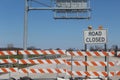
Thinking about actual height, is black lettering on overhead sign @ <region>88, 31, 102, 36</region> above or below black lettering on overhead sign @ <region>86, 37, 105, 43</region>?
above

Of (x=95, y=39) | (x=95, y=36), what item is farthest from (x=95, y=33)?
(x=95, y=39)

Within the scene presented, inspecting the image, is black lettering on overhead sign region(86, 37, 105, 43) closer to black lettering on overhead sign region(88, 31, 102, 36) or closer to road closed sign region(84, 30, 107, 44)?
road closed sign region(84, 30, 107, 44)

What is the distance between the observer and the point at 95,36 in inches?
658

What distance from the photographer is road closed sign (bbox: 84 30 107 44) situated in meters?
16.6

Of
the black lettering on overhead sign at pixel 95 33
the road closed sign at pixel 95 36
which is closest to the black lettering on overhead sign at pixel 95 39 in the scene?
the road closed sign at pixel 95 36

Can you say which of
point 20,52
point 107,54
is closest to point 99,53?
point 107,54

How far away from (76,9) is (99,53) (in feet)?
64.7

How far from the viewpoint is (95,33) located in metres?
16.7

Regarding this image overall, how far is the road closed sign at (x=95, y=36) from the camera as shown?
1664cm

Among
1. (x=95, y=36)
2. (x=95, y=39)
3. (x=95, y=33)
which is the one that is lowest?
(x=95, y=39)

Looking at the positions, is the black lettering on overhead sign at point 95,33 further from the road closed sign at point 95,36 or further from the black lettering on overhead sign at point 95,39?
the black lettering on overhead sign at point 95,39

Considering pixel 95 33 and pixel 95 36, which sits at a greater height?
pixel 95 33

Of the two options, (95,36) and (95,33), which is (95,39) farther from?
(95,33)

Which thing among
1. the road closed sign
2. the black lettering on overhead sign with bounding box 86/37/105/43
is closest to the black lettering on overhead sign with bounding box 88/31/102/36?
the road closed sign
